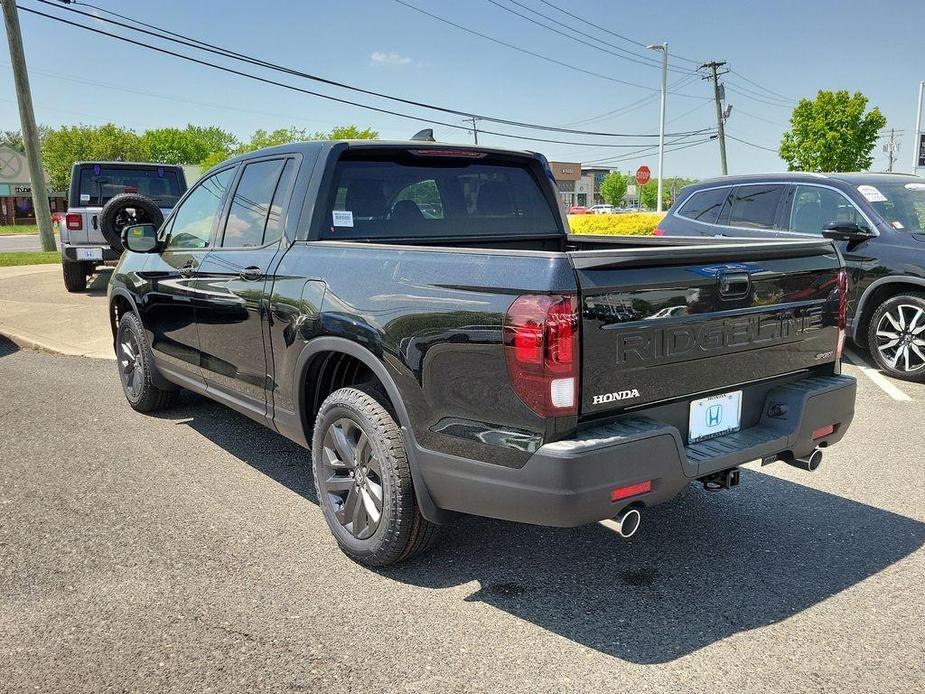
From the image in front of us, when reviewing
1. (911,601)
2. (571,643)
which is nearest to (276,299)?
(571,643)

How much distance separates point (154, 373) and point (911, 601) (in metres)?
4.80

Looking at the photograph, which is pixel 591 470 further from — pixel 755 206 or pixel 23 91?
pixel 23 91

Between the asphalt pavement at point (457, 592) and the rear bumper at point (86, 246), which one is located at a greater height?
the rear bumper at point (86, 246)

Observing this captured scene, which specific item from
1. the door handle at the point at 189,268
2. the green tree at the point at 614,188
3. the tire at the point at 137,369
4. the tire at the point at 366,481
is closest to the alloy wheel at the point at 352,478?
the tire at the point at 366,481

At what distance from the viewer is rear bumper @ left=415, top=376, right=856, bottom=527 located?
265 cm

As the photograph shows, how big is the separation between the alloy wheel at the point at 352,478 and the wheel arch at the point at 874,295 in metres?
5.61

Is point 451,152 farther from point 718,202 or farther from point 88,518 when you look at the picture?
point 718,202

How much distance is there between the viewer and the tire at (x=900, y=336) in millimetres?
6859

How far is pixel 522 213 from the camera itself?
4.69m

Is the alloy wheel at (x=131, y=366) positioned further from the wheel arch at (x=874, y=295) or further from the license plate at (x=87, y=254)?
the license plate at (x=87, y=254)

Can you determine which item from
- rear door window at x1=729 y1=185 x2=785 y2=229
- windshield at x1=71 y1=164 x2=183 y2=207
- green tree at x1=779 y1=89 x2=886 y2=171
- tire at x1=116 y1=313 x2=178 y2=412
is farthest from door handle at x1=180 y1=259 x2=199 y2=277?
green tree at x1=779 y1=89 x2=886 y2=171

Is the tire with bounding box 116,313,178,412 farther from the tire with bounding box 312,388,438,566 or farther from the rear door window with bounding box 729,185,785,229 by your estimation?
the rear door window with bounding box 729,185,785,229

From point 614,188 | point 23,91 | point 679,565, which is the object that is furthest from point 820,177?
point 614,188

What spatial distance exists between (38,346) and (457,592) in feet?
24.6
